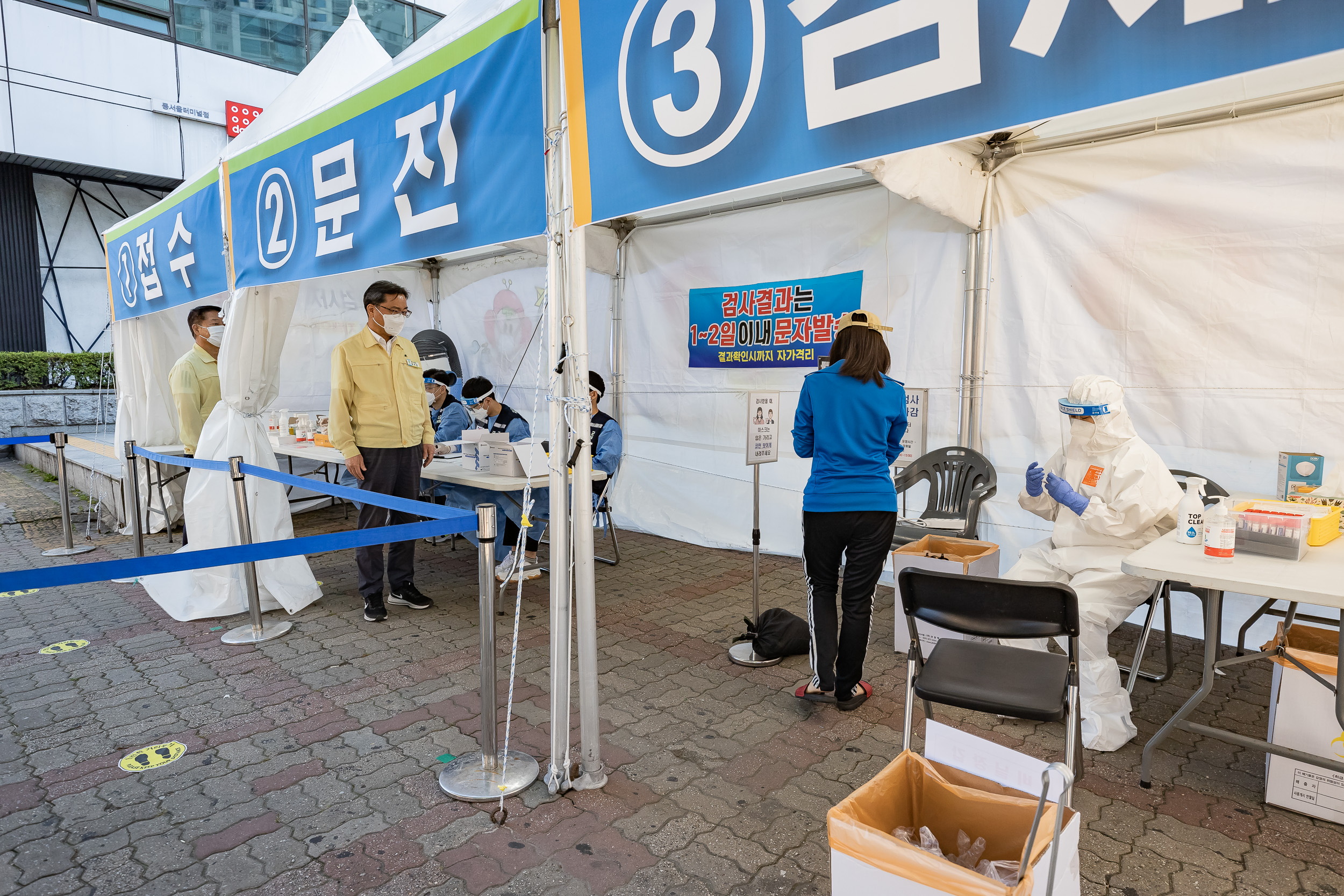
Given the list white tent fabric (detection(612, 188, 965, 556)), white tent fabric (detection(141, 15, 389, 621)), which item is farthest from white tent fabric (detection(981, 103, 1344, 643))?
white tent fabric (detection(141, 15, 389, 621))

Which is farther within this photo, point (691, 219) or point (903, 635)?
point (691, 219)

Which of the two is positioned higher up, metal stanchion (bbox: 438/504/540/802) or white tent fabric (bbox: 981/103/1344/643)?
white tent fabric (bbox: 981/103/1344/643)

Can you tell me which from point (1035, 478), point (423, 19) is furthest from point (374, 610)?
point (423, 19)

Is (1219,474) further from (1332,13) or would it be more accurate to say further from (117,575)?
(117,575)

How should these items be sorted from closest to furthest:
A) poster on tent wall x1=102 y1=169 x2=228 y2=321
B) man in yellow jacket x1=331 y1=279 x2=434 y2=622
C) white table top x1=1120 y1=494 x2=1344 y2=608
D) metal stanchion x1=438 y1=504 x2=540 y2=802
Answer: white table top x1=1120 y1=494 x2=1344 y2=608, metal stanchion x1=438 y1=504 x2=540 y2=802, man in yellow jacket x1=331 y1=279 x2=434 y2=622, poster on tent wall x1=102 y1=169 x2=228 y2=321

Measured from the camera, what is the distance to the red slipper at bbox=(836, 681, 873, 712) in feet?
10.1

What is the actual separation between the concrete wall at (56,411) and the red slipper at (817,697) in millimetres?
11298

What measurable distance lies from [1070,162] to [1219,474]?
70.7 inches

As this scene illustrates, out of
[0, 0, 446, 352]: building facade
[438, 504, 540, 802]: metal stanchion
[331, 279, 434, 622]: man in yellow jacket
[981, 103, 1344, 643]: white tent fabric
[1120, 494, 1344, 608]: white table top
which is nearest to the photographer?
[1120, 494, 1344, 608]: white table top

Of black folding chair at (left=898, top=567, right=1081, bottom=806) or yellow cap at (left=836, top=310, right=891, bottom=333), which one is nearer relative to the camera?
black folding chair at (left=898, top=567, right=1081, bottom=806)

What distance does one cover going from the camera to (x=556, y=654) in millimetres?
2426

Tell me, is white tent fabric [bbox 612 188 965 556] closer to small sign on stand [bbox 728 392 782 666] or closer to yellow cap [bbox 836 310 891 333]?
small sign on stand [bbox 728 392 782 666]

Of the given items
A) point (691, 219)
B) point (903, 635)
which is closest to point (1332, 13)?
point (903, 635)

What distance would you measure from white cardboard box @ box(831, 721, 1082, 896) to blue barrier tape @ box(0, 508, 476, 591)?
1563 mm
